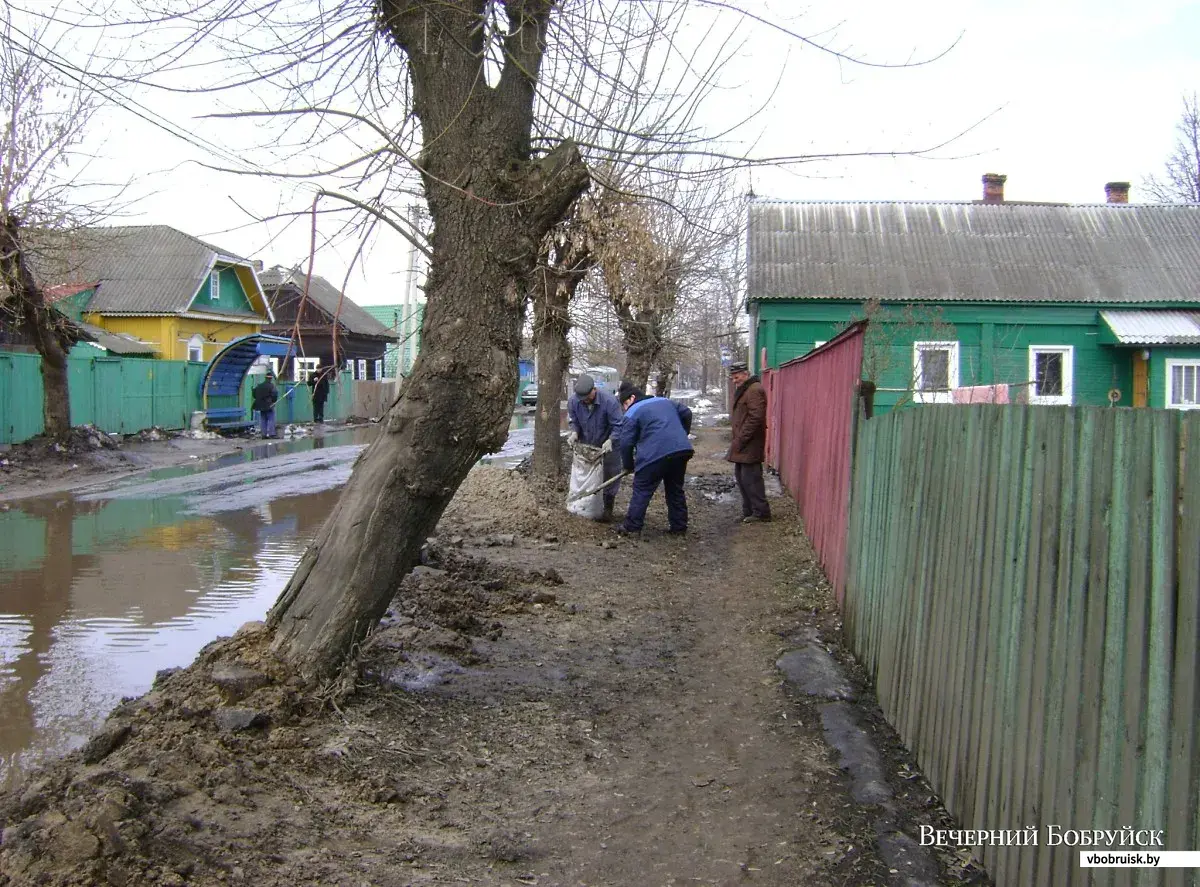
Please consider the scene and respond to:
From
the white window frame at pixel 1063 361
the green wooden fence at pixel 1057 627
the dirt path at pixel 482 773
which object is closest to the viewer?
the green wooden fence at pixel 1057 627

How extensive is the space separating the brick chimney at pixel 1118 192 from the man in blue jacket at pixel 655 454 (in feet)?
84.6

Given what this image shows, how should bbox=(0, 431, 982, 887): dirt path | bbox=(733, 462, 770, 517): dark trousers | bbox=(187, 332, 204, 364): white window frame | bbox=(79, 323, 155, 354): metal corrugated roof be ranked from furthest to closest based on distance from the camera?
bbox=(187, 332, 204, 364): white window frame, bbox=(79, 323, 155, 354): metal corrugated roof, bbox=(733, 462, 770, 517): dark trousers, bbox=(0, 431, 982, 887): dirt path

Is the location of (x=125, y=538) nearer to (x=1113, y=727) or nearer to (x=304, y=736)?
(x=304, y=736)

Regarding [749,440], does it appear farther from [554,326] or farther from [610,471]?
[554,326]

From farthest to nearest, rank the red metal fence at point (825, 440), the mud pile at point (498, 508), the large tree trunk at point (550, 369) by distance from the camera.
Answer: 1. the large tree trunk at point (550, 369)
2. the mud pile at point (498, 508)
3. the red metal fence at point (825, 440)

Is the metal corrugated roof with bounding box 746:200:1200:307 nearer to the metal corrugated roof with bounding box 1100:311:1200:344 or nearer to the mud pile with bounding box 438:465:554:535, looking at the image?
the metal corrugated roof with bounding box 1100:311:1200:344

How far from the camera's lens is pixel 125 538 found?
10.6m

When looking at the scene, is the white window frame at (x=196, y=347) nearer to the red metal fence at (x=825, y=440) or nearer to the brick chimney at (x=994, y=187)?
the brick chimney at (x=994, y=187)

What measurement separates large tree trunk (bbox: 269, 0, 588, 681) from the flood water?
140 cm

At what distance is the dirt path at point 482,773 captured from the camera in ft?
10.4

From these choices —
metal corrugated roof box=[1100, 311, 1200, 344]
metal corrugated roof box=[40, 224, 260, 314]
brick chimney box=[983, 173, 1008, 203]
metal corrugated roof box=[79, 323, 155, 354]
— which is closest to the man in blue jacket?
metal corrugated roof box=[1100, 311, 1200, 344]

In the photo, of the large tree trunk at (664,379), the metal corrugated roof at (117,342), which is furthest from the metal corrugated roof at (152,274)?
the large tree trunk at (664,379)

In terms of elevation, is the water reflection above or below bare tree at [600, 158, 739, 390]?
below

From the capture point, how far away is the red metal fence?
6.90 m
